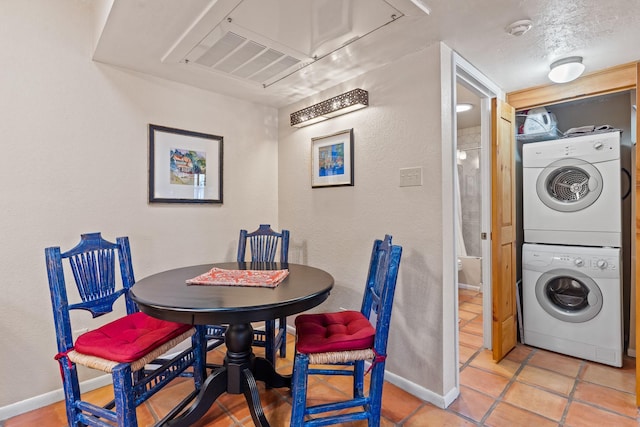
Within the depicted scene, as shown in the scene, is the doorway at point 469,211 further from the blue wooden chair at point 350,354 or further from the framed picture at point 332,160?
the blue wooden chair at point 350,354

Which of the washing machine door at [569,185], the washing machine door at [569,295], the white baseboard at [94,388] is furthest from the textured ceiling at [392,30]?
the white baseboard at [94,388]

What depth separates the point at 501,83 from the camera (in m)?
2.53

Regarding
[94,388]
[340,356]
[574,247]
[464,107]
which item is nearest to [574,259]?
[574,247]

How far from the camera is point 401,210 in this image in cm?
210

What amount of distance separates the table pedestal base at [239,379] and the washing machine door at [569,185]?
252 centimetres

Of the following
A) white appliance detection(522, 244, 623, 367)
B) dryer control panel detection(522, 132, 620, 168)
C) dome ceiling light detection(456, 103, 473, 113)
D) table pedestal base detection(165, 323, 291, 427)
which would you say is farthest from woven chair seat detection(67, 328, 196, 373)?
dome ceiling light detection(456, 103, 473, 113)

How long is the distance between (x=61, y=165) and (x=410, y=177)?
86.3 inches

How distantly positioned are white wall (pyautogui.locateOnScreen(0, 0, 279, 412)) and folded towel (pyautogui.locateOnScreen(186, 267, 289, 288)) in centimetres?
76

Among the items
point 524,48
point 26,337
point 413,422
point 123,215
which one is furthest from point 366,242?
point 26,337

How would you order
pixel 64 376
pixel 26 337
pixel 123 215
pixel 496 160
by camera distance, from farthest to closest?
pixel 496 160
pixel 123 215
pixel 26 337
pixel 64 376

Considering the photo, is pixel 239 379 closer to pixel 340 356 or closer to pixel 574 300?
pixel 340 356

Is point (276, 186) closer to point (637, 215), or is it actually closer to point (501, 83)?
point (501, 83)

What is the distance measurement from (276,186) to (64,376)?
211 cm

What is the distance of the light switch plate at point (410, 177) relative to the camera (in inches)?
78.4
